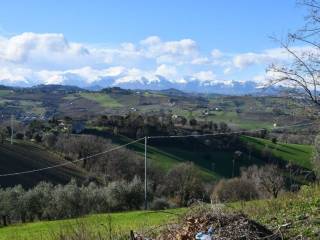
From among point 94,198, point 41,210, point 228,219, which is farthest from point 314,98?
point 41,210

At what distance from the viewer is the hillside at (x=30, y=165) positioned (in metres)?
61.3

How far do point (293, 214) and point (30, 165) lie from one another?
2541 inches

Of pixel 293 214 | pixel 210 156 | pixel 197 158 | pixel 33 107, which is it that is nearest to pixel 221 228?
pixel 293 214

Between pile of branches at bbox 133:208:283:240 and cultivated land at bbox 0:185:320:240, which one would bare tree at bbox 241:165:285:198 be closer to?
cultivated land at bbox 0:185:320:240

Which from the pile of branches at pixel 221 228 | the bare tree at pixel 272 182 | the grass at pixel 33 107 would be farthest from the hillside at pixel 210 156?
the grass at pixel 33 107

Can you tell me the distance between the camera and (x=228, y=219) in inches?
260

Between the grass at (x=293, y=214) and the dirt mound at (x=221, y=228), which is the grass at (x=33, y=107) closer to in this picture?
the grass at (x=293, y=214)

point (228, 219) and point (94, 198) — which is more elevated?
point (228, 219)

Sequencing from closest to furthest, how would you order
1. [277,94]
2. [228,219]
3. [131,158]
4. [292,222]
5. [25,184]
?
[228,219] < [292,222] < [277,94] < [25,184] < [131,158]

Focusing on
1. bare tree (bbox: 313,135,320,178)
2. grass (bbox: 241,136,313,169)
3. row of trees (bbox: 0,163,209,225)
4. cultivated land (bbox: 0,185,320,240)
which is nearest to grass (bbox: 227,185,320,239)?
cultivated land (bbox: 0,185,320,240)

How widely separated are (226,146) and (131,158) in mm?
24609

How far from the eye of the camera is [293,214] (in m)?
8.25

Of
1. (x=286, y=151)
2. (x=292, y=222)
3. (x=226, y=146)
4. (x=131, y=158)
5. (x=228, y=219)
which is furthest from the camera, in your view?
(x=226, y=146)

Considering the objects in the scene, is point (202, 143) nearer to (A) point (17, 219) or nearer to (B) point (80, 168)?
(B) point (80, 168)
